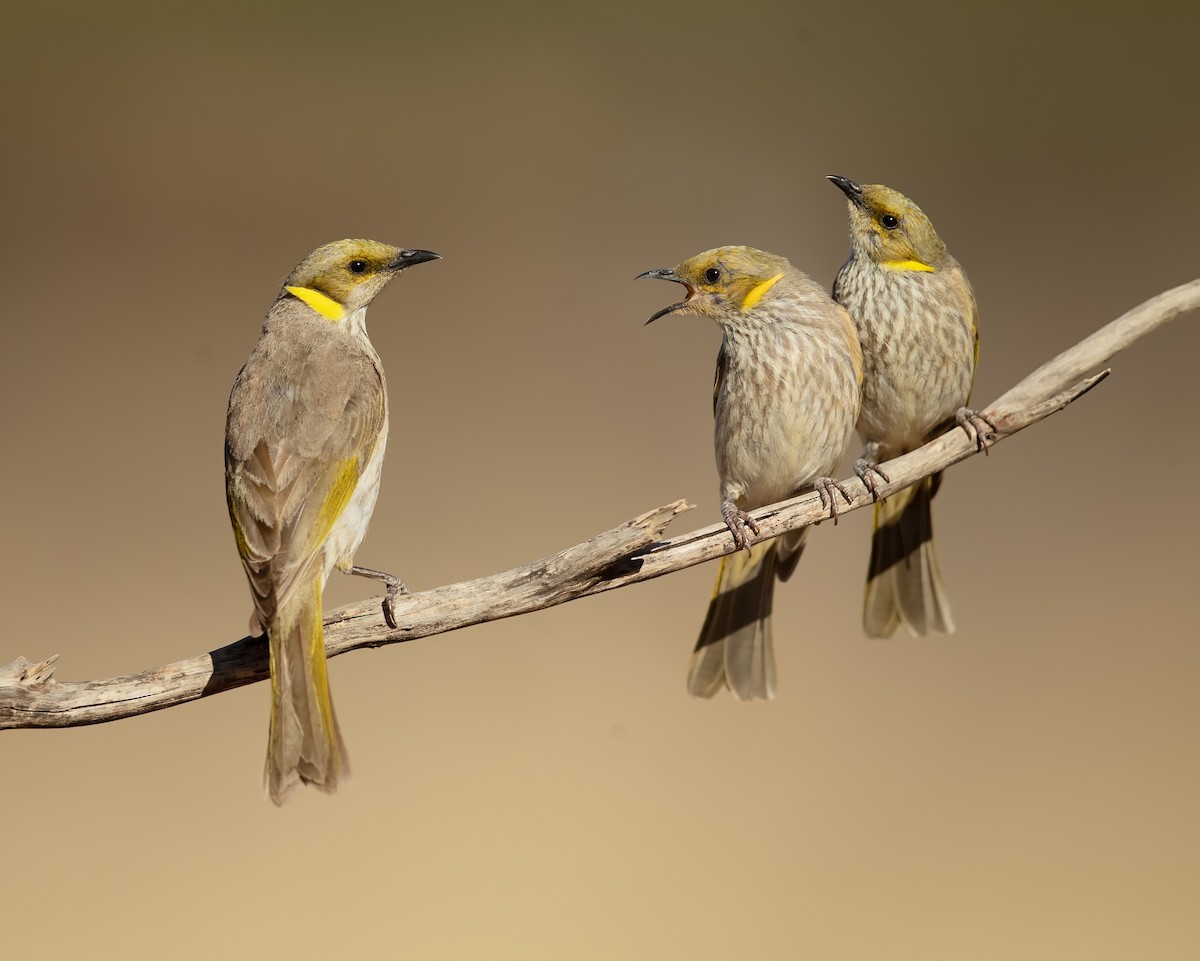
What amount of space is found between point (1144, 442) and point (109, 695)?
5554 mm

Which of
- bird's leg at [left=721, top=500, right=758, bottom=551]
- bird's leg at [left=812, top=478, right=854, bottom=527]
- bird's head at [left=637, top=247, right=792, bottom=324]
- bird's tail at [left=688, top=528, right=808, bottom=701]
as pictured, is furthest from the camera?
bird's tail at [left=688, top=528, right=808, bottom=701]

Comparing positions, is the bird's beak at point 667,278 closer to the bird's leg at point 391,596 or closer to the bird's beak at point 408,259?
the bird's beak at point 408,259

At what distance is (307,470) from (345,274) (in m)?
0.50

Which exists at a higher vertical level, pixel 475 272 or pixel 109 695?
pixel 475 272

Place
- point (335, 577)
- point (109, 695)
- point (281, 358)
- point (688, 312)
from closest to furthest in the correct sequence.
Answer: point (109, 695)
point (281, 358)
point (688, 312)
point (335, 577)

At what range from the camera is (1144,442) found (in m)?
6.28

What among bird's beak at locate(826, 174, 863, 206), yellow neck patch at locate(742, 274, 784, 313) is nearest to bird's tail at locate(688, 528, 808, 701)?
yellow neck patch at locate(742, 274, 784, 313)

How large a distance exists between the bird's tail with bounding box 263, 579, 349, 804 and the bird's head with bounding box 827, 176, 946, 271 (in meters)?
1.67

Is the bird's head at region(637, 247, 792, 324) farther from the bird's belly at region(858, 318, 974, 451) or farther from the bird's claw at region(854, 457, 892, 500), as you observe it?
the bird's claw at region(854, 457, 892, 500)

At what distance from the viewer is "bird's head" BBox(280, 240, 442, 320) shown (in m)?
2.69

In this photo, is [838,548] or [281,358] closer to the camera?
[281,358]

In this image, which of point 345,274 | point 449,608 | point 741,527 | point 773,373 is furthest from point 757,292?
point 449,608

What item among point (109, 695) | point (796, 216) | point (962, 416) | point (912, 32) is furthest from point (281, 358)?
point (912, 32)

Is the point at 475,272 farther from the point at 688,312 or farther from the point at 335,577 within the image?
the point at 688,312
